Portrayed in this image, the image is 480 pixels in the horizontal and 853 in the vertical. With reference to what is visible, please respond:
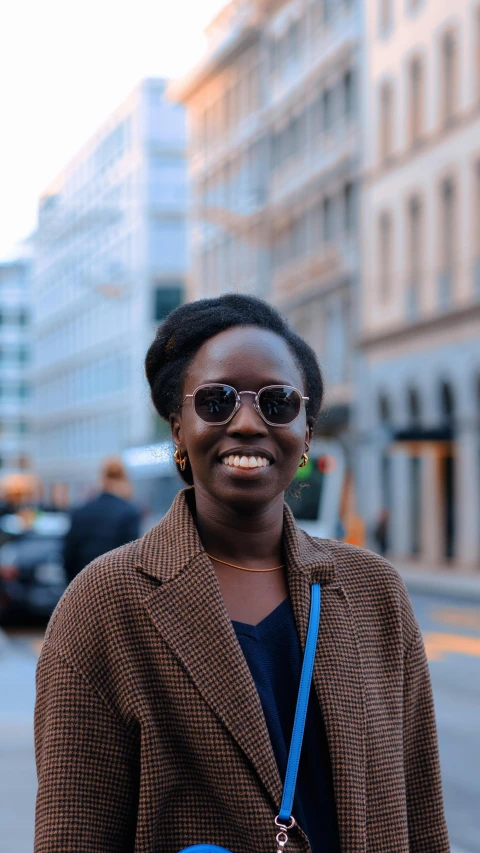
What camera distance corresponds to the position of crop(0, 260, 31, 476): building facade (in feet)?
393

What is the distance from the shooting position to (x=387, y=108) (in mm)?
41344

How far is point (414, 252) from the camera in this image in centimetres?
3931

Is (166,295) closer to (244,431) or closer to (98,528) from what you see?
(98,528)

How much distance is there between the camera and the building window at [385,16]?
40550mm

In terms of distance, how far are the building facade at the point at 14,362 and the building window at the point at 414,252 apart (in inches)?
3185

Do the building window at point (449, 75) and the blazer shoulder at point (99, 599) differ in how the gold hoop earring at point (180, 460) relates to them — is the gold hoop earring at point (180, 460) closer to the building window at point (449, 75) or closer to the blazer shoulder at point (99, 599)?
the blazer shoulder at point (99, 599)

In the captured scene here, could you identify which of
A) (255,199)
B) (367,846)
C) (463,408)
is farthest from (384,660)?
(255,199)

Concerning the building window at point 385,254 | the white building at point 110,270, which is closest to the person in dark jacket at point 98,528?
the building window at point 385,254

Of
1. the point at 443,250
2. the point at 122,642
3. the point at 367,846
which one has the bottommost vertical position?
the point at 367,846

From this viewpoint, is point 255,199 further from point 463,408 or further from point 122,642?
point 122,642

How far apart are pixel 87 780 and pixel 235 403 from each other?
2.16 ft

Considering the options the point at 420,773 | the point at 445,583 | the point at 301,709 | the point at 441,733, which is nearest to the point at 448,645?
the point at 441,733

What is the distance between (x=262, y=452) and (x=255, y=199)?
50933mm

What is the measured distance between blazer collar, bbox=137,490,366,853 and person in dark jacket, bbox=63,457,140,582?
6.94 m
